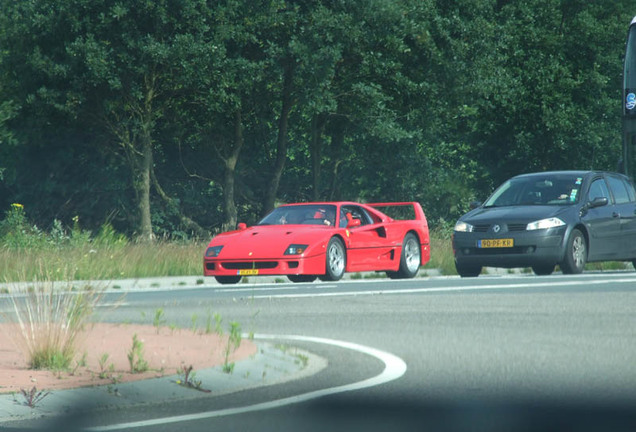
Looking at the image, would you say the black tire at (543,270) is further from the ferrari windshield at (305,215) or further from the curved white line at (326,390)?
the curved white line at (326,390)

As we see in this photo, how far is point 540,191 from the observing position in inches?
839

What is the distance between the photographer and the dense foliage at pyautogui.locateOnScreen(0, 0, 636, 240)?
35.0m

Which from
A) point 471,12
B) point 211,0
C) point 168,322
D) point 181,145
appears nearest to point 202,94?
point 211,0

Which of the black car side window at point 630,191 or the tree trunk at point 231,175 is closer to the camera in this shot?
the black car side window at point 630,191

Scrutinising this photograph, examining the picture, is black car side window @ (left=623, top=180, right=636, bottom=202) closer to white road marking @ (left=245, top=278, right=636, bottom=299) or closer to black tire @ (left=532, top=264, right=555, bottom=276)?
black tire @ (left=532, top=264, right=555, bottom=276)

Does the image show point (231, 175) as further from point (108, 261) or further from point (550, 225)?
point (550, 225)

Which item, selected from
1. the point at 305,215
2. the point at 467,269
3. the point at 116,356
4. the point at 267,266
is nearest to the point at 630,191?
the point at 467,269

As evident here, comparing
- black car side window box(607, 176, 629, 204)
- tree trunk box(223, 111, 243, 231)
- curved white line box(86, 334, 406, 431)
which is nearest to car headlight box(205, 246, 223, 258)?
black car side window box(607, 176, 629, 204)

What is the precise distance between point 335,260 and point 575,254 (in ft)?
12.6

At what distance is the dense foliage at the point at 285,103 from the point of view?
35.0 metres

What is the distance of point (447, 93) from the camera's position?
39812 mm

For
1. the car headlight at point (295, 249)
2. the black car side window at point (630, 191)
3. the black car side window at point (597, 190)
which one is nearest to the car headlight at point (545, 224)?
the black car side window at point (597, 190)

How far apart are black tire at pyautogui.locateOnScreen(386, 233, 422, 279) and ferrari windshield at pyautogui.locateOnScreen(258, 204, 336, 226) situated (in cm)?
154

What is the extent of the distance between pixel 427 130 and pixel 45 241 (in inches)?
675
